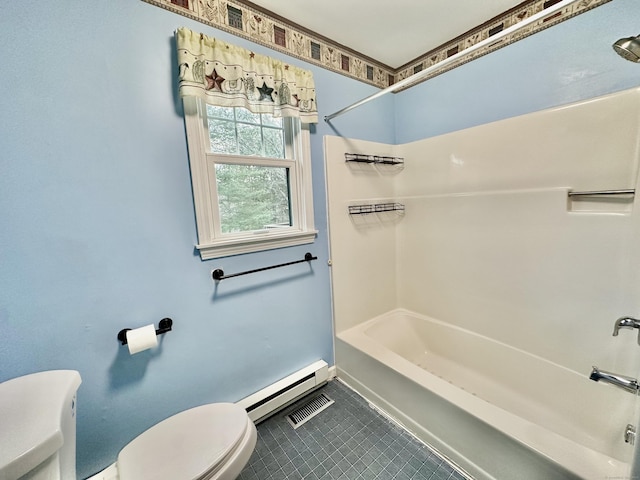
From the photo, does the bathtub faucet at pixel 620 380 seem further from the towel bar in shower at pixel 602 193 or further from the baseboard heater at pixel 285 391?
the baseboard heater at pixel 285 391

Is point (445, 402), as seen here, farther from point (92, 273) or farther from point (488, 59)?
point (488, 59)

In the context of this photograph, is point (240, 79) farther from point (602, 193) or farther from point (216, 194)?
point (602, 193)

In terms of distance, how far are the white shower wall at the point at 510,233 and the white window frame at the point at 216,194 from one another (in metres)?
0.23

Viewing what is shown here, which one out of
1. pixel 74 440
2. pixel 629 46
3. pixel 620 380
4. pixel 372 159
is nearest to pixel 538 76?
pixel 629 46

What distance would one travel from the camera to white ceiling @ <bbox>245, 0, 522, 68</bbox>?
1.47 metres

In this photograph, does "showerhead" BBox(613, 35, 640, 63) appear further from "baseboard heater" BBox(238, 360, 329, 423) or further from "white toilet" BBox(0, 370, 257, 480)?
"baseboard heater" BBox(238, 360, 329, 423)

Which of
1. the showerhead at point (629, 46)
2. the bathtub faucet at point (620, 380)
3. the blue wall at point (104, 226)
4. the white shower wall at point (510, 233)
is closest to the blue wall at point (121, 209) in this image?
the blue wall at point (104, 226)

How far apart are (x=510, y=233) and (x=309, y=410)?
70.1 inches

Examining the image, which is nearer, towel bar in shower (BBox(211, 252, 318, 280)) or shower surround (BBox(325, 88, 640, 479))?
shower surround (BBox(325, 88, 640, 479))

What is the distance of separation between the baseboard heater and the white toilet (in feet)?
1.60

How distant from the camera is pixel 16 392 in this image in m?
0.79

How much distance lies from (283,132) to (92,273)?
1288mm

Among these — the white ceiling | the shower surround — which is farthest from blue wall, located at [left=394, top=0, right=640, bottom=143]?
the white ceiling

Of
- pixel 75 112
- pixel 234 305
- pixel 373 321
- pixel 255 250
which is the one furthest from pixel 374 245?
pixel 75 112
